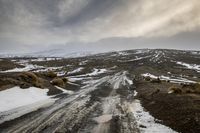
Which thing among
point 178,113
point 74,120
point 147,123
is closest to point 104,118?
point 74,120

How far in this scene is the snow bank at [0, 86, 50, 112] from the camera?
1879 centimetres

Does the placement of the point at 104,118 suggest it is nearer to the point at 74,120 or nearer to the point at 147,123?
the point at 74,120

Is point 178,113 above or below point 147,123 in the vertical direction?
above

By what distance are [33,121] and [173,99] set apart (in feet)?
36.5

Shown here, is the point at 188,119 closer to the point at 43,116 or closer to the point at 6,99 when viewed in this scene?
the point at 43,116

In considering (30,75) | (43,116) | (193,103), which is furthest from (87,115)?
(30,75)

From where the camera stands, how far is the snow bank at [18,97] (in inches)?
740

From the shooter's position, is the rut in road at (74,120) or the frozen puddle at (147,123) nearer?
the rut in road at (74,120)

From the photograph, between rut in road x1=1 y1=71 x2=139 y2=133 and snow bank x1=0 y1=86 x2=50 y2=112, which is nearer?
rut in road x1=1 y1=71 x2=139 y2=133

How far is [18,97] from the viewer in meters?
21.8

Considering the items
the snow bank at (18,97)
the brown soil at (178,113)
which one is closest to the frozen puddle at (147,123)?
the brown soil at (178,113)

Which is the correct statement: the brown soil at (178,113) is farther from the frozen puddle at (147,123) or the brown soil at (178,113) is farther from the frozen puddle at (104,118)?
the frozen puddle at (104,118)

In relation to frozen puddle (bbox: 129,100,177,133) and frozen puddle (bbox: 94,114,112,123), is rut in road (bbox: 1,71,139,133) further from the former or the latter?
frozen puddle (bbox: 129,100,177,133)

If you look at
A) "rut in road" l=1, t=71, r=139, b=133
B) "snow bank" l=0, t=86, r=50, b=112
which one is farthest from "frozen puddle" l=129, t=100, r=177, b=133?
"snow bank" l=0, t=86, r=50, b=112
